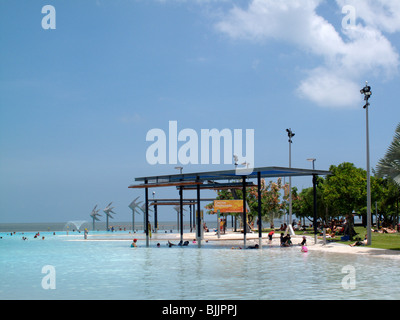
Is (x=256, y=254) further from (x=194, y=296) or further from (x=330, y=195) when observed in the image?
(x=194, y=296)

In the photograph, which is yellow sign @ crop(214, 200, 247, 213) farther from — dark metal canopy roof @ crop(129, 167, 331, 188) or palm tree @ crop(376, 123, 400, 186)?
palm tree @ crop(376, 123, 400, 186)

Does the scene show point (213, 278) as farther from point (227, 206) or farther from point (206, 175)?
point (227, 206)

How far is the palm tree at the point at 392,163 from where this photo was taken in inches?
1221

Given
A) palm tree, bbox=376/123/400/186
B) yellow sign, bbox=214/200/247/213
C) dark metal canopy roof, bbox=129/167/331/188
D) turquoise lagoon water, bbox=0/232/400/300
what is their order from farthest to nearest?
1. yellow sign, bbox=214/200/247/213
2. dark metal canopy roof, bbox=129/167/331/188
3. palm tree, bbox=376/123/400/186
4. turquoise lagoon water, bbox=0/232/400/300

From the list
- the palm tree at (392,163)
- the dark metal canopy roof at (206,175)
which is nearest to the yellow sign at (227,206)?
the dark metal canopy roof at (206,175)

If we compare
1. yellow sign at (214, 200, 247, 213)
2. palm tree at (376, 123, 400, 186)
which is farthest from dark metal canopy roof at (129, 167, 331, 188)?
yellow sign at (214, 200, 247, 213)

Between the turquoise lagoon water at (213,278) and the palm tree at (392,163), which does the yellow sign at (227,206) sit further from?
the palm tree at (392,163)

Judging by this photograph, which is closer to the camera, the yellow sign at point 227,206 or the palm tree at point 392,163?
the palm tree at point 392,163

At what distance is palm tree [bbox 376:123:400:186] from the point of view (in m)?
31.0

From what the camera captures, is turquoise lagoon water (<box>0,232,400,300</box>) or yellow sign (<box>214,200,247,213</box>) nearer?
turquoise lagoon water (<box>0,232,400,300</box>)

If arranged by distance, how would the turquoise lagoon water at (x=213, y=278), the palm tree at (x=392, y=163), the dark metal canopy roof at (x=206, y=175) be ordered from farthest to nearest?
the dark metal canopy roof at (x=206, y=175)
the palm tree at (x=392, y=163)
the turquoise lagoon water at (x=213, y=278)

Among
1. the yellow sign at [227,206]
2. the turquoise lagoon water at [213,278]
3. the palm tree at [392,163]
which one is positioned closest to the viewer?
the turquoise lagoon water at [213,278]

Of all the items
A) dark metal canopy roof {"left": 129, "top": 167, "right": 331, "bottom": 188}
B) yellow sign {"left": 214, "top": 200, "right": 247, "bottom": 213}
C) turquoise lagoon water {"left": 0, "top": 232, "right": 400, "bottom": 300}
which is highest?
dark metal canopy roof {"left": 129, "top": 167, "right": 331, "bottom": 188}
